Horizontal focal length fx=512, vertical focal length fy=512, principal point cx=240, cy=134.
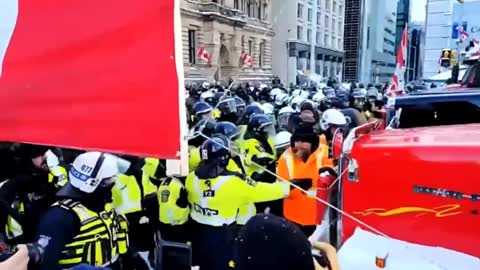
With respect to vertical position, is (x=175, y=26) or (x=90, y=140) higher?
(x=175, y=26)

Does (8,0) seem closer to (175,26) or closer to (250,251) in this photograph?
(175,26)

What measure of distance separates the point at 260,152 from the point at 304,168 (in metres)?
1.28

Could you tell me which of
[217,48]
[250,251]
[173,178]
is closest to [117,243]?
[173,178]

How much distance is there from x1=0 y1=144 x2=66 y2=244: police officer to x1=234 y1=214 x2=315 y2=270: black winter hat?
2.69 meters

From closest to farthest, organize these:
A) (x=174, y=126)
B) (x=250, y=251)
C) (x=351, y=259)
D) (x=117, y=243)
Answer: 1. (x=250, y=251)
2. (x=174, y=126)
3. (x=351, y=259)
4. (x=117, y=243)

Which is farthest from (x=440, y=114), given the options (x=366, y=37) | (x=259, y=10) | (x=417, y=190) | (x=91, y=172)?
(x=366, y=37)

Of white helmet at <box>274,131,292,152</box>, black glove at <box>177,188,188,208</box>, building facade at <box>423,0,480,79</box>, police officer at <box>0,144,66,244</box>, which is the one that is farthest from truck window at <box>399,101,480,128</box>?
building facade at <box>423,0,480,79</box>

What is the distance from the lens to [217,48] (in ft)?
151

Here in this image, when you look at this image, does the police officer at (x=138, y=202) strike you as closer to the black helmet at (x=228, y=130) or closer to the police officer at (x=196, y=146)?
the police officer at (x=196, y=146)

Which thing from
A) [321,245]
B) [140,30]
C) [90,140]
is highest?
[140,30]

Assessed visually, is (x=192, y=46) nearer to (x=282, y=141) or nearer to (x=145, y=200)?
(x=282, y=141)

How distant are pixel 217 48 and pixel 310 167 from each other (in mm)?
42360

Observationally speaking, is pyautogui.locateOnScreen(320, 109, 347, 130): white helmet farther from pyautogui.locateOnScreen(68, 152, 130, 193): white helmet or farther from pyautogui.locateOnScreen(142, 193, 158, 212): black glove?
pyautogui.locateOnScreen(68, 152, 130, 193): white helmet

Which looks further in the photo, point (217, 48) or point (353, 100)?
point (217, 48)
